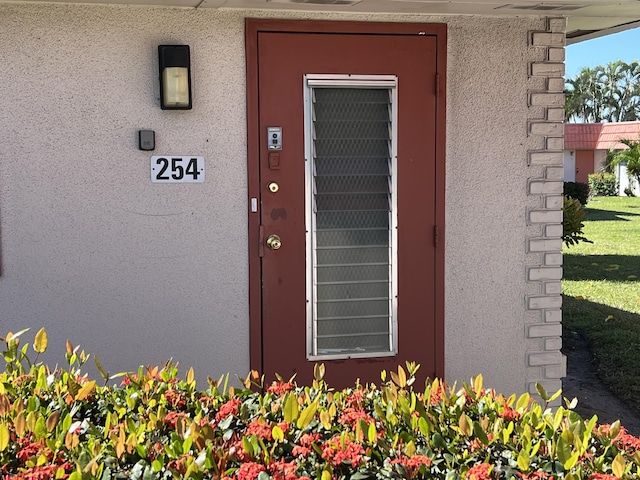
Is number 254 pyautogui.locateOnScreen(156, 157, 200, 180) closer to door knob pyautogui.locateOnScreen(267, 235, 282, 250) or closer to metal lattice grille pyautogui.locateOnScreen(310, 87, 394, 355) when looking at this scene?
door knob pyautogui.locateOnScreen(267, 235, 282, 250)

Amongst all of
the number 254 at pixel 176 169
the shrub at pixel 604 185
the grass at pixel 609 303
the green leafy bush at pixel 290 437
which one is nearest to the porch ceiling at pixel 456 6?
the number 254 at pixel 176 169

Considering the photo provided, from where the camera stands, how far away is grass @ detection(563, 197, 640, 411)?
24.2 feet

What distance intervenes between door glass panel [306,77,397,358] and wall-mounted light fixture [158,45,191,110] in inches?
29.0

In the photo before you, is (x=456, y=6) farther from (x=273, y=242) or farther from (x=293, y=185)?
(x=273, y=242)

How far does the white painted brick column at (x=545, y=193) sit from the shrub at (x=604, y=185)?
109ft

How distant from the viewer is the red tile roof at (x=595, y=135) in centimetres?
4084

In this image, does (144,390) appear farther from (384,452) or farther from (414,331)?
(414,331)

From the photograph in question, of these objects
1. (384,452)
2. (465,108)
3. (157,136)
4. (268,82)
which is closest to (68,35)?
(157,136)

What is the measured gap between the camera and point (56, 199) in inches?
197

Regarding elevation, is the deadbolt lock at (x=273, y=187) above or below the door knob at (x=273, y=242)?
above

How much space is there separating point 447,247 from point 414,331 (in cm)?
58

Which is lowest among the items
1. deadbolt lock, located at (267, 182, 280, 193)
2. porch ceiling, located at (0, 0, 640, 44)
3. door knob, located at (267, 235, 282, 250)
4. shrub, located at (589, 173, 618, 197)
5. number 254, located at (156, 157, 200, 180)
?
shrub, located at (589, 173, 618, 197)

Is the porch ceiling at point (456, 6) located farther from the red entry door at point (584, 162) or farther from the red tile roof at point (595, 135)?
the red entry door at point (584, 162)

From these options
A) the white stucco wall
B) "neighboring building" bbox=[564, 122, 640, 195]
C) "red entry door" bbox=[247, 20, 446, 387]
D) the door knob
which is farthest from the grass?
"neighboring building" bbox=[564, 122, 640, 195]
